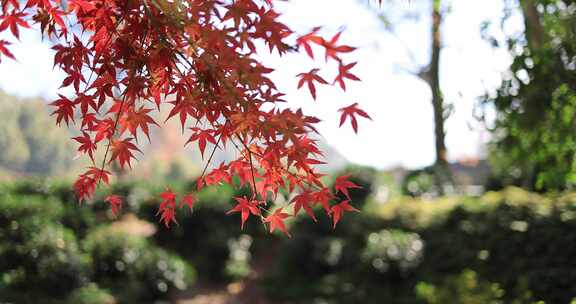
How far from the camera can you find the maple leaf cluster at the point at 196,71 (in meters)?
2.00

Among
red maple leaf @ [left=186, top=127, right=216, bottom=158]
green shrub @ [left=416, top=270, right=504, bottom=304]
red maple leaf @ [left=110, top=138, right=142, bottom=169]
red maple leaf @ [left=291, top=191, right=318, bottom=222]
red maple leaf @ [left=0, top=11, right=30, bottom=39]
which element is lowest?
green shrub @ [left=416, top=270, right=504, bottom=304]

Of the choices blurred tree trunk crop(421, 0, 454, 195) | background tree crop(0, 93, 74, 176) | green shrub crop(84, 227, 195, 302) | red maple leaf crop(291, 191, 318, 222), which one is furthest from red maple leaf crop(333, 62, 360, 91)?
background tree crop(0, 93, 74, 176)

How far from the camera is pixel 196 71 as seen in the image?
7.13 feet

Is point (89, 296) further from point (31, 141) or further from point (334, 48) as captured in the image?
point (31, 141)

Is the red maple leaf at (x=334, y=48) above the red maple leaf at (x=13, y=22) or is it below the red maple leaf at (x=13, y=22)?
below

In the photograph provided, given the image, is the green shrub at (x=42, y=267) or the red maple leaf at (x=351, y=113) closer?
the red maple leaf at (x=351, y=113)

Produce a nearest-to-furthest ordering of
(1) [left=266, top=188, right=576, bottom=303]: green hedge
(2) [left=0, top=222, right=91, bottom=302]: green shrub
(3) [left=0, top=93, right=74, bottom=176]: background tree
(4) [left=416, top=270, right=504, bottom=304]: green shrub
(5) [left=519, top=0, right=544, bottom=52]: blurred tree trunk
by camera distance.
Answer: (4) [left=416, top=270, right=504, bottom=304]: green shrub < (5) [left=519, top=0, right=544, bottom=52]: blurred tree trunk < (1) [left=266, top=188, right=576, bottom=303]: green hedge < (2) [left=0, top=222, right=91, bottom=302]: green shrub < (3) [left=0, top=93, right=74, bottom=176]: background tree

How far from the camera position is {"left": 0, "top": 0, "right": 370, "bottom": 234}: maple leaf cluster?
2.00m

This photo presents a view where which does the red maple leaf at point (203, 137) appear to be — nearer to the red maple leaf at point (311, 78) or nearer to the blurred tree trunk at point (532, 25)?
the red maple leaf at point (311, 78)

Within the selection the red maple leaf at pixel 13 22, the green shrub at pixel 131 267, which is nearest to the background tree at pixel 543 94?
the red maple leaf at pixel 13 22

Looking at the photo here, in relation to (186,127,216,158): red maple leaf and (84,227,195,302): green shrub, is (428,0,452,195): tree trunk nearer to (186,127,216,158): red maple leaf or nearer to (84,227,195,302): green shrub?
(84,227,195,302): green shrub

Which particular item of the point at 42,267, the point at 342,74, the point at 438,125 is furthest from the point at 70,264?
the point at 438,125

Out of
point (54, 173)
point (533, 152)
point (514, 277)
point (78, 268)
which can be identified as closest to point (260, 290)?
point (78, 268)

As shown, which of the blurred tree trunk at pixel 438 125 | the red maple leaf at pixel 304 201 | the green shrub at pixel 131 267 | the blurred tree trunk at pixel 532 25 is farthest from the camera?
the blurred tree trunk at pixel 438 125
